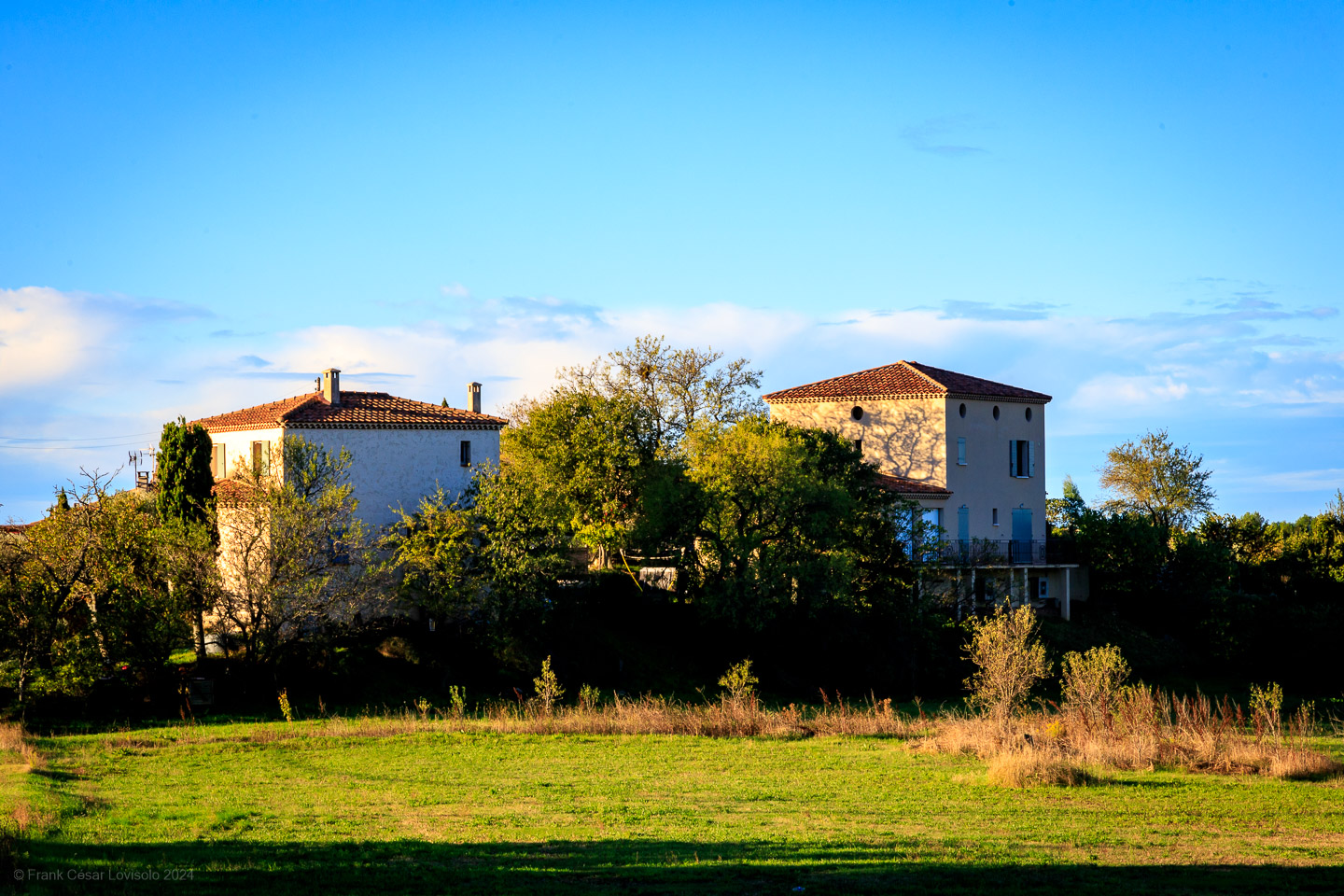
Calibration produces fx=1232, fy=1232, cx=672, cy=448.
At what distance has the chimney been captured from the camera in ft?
147

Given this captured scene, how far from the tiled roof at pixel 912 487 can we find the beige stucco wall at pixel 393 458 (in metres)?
17.6

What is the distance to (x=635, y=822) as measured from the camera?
1825 cm

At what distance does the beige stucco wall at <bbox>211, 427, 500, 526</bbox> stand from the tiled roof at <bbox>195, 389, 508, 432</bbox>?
0.21 m

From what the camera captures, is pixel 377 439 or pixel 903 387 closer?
pixel 377 439

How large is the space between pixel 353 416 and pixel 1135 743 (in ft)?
93.8

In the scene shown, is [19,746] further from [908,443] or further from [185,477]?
[908,443]

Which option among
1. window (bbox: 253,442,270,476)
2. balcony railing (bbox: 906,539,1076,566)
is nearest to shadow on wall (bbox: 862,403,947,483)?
balcony railing (bbox: 906,539,1076,566)

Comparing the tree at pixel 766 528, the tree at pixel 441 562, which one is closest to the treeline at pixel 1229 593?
the tree at pixel 766 528

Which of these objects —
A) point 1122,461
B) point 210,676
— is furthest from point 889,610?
point 1122,461

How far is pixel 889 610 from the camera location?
47969 mm

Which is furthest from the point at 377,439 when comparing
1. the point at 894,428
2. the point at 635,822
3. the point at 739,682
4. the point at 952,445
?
the point at 635,822

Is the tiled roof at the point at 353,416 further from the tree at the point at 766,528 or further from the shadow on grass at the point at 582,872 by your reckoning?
the shadow on grass at the point at 582,872

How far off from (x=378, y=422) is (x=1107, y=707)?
26.3 m

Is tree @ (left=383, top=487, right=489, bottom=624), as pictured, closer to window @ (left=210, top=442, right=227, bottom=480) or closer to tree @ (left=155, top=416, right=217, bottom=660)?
tree @ (left=155, top=416, right=217, bottom=660)
